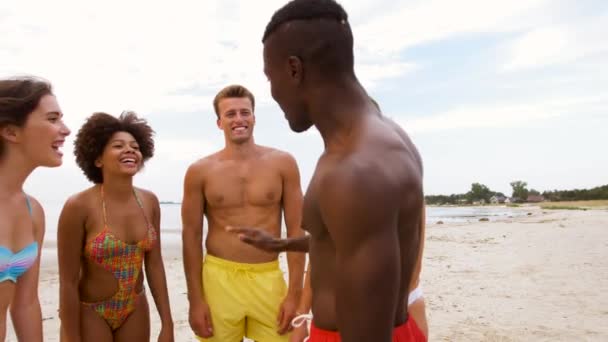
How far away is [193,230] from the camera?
4.12 metres

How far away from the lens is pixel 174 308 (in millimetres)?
7531

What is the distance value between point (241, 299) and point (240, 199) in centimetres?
79

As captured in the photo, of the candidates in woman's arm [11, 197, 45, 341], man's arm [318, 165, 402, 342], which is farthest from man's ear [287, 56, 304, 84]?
woman's arm [11, 197, 45, 341]

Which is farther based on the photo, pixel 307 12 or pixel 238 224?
pixel 238 224

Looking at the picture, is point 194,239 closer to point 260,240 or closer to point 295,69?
point 260,240

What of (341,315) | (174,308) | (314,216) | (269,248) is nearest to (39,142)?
(269,248)

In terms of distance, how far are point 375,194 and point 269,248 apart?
1128 mm

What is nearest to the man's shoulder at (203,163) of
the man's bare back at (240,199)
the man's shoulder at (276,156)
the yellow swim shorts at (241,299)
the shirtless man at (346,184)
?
the man's bare back at (240,199)

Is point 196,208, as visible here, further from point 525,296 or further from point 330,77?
point 525,296

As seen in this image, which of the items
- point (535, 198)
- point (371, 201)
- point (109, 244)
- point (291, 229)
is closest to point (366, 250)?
point (371, 201)

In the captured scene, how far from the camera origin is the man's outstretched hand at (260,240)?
2.25 metres

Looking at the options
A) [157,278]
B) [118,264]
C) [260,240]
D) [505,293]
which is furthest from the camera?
[505,293]

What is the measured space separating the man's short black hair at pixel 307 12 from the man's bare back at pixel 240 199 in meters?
2.56

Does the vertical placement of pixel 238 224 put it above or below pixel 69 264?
above
